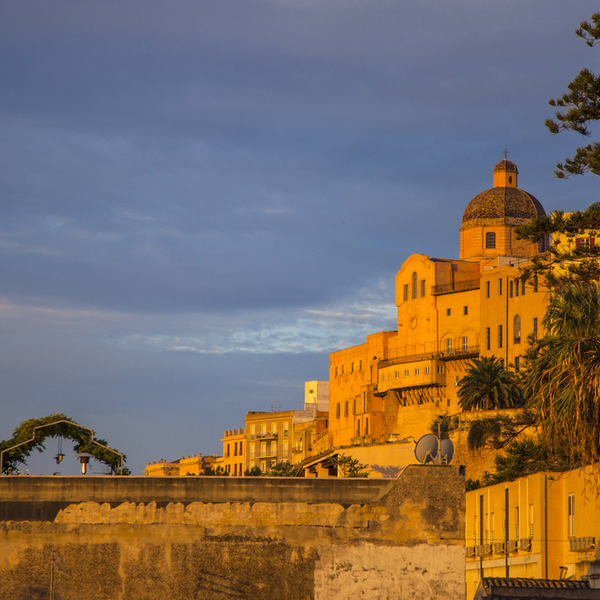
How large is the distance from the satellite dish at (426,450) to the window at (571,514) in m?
10.1

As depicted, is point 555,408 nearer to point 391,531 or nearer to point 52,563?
point 391,531

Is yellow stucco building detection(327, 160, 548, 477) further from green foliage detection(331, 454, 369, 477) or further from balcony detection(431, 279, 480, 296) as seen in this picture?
green foliage detection(331, 454, 369, 477)

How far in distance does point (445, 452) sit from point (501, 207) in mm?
69612

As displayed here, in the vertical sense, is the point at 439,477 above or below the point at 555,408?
below

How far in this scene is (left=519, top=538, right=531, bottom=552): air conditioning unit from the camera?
30.1 meters

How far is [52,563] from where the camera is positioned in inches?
725

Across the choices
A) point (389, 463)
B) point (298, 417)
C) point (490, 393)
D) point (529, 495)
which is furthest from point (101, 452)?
point (298, 417)

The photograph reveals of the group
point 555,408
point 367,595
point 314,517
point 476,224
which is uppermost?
point 476,224

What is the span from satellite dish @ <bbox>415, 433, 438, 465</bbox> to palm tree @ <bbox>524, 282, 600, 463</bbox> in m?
3.92

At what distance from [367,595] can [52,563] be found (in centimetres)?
553

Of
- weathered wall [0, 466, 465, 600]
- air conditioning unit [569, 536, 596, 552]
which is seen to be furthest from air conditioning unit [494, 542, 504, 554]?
weathered wall [0, 466, 465, 600]

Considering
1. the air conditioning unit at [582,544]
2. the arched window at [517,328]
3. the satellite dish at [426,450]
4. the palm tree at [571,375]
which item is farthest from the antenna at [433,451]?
the arched window at [517,328]

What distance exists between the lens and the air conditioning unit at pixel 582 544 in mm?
26219

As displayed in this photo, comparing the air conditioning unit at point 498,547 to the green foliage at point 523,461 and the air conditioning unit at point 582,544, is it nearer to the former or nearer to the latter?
the green foliage at point 523,461
